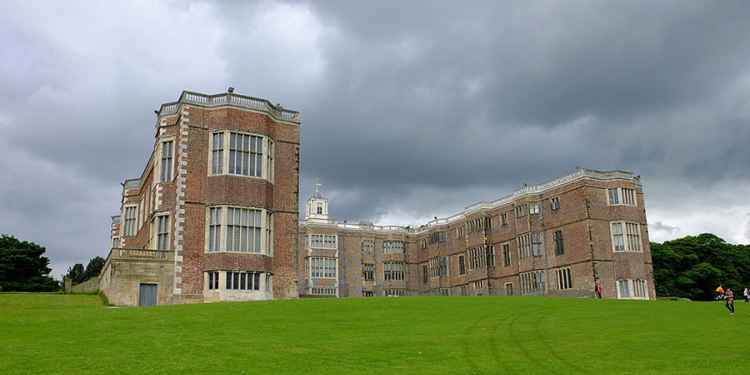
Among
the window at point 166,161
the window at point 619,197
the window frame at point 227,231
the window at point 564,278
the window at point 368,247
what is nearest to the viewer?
the window frame at point 227,231

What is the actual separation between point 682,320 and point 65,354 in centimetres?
2330

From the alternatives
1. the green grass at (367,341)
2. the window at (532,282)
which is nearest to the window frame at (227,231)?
the green grass at (367,341)

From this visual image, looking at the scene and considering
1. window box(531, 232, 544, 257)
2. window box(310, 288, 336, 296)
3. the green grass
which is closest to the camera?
the green grass

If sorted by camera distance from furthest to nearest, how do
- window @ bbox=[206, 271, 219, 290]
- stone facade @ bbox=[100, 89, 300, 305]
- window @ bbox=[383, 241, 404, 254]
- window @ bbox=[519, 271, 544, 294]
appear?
window @ bbox=[383, 241, 404, 254]
window @ bbox=[519, 271, 544, 294]
window @ bbox=[206, 271, 219, 290]
stone facade @ bbox=[100, 89, 300, 305]

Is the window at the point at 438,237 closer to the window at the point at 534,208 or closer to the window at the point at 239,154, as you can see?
the window at the point at 534,208

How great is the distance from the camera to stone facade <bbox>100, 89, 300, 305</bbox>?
36531 mm

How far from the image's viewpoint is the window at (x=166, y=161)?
4091 centimetres

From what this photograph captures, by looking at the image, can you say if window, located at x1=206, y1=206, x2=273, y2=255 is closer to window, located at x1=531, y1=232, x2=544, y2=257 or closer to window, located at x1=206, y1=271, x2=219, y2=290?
window, located at x1=206, y1=271, x2=219, y2=290

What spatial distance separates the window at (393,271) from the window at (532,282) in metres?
24.2

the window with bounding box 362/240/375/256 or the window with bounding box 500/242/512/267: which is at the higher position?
the window with bounding box 362/240/375/256

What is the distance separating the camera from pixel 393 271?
86938 mm

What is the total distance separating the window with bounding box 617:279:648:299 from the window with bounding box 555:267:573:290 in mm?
4455

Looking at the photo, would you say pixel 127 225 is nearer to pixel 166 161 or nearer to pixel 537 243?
pixel 166 161

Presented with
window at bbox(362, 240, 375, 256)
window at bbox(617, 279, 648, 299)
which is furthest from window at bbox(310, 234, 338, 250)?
window at bbox(617, 279, 648, 299)
